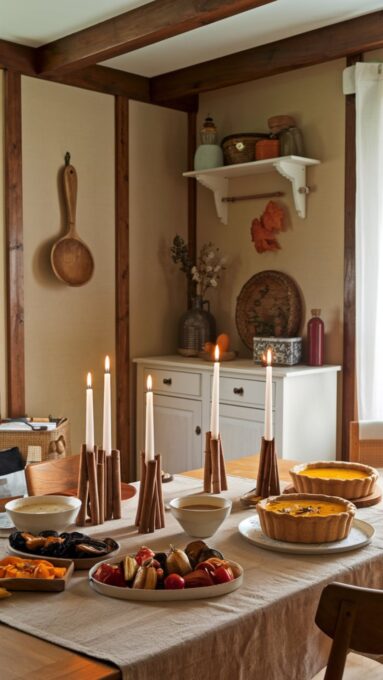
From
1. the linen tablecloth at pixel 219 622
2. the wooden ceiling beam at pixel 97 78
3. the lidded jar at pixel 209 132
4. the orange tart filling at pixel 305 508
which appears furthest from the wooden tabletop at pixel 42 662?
the lidded jar at pixel 209 132

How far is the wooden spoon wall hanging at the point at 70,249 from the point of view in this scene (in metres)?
4.02

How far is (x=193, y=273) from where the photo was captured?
4.41 meters

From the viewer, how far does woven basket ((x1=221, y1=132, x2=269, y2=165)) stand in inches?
162

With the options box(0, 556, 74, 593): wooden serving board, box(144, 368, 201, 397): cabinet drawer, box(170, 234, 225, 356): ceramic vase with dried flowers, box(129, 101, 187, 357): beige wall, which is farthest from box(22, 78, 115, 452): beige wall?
box(0, 556, 74, 593): wooden serving board

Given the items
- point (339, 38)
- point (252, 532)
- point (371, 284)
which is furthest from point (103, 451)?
point (339, 38)

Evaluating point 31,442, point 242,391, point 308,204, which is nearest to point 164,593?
point 31,442

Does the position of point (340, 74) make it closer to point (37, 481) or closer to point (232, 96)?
point (232, 96)

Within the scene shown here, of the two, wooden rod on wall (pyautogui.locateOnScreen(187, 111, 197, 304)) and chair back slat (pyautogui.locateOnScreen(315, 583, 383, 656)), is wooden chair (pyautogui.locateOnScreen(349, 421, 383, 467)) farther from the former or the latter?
wooden rod on wall (pyautogui.locateOnScreen(187, 111, 197, 304))

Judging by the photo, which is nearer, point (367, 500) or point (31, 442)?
point (367, 500)

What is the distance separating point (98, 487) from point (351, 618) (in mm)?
784

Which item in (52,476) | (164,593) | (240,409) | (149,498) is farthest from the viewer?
(240,409)

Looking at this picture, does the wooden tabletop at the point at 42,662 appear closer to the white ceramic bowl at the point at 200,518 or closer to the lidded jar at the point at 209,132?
the white ceramic bowl at the point at 200,518

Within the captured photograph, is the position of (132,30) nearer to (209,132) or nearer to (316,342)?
(209,132)

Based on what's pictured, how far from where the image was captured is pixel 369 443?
2.73 metres
